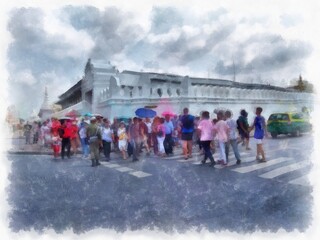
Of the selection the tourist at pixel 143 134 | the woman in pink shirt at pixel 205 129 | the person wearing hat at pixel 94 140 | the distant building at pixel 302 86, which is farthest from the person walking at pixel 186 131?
the distant building at pixel 302 86

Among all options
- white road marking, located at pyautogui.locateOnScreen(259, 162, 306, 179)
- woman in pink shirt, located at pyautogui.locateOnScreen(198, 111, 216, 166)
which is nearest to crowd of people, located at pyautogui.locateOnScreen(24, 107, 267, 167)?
woman in pink shirt, located at pyautogui.locateOnScreen(198, 111, 216, 166)

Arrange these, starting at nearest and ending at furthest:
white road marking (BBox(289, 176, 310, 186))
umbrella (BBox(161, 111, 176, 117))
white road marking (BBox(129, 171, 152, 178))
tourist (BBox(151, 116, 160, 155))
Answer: white road marking (BBox(289, 176, 310, 186))
white road marking (BBox(129, 171, 152, 178))
umbrella (BBox(161, 111, 176, 117))
tourist (BBox(151, 116, 160, 155))

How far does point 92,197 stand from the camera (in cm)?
352

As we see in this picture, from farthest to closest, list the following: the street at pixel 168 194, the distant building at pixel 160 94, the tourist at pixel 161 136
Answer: the tourist at pixel 161 136, the distant building at pixel 160 94, the street at pixel 168 194

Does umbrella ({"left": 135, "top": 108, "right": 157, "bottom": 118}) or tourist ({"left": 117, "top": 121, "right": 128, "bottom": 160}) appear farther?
tourist ({"left": 117, "top": 121, "right": 128, "bottom": 160})

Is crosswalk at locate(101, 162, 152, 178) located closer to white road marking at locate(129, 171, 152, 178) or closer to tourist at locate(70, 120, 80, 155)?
white road marking at locate(129, 171, 152, 178)

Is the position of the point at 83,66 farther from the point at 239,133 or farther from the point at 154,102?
the point at 239,133

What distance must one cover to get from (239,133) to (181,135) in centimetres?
75

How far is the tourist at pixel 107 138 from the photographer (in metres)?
4.26

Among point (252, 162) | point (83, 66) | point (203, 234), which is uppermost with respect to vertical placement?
point (83, 66)

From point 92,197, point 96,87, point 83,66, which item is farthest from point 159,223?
point 83,66

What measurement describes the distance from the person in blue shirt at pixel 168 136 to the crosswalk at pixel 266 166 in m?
0.20

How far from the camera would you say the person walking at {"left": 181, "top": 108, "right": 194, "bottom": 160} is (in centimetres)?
399

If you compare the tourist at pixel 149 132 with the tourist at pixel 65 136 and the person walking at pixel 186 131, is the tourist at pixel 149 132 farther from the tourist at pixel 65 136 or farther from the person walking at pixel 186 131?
the tourist at pixel 65 136
